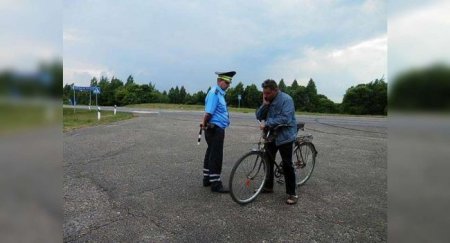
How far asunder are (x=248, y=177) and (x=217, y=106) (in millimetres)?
1163

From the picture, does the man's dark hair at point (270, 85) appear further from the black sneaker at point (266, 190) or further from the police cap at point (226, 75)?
the black sneaker at point (266, 190)

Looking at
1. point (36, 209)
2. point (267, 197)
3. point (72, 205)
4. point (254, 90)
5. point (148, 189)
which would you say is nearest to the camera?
point (36, 209)

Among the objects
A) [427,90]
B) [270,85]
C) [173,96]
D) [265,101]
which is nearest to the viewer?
[427,90]

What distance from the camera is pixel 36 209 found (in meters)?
1.60

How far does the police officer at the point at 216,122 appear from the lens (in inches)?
194

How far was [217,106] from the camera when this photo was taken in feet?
16.3

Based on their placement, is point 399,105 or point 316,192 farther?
point 316,192

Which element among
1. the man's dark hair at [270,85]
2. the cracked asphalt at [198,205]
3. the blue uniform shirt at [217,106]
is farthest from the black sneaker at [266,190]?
the man's dark hair at [270,85]

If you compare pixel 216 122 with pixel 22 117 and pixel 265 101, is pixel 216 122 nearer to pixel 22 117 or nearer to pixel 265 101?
pixel 265 101

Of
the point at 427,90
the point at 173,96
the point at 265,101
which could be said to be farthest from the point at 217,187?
the point at 173,96

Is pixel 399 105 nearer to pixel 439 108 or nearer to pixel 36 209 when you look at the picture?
pixel 439 108

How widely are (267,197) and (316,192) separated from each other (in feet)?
2.75

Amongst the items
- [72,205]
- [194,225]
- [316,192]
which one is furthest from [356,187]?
[72,205]

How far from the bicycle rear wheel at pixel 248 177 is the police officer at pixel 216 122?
466mm
